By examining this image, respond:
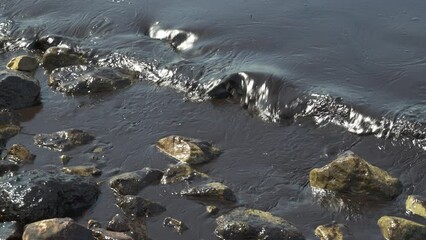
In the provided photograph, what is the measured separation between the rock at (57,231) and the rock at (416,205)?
3681 millimetres

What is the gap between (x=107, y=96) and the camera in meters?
11.6

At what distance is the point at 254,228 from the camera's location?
786 centimetres

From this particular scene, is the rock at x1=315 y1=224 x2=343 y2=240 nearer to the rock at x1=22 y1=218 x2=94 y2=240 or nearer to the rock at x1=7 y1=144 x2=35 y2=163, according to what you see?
the rock at x1=22 y1=218 x2=94 y2=240

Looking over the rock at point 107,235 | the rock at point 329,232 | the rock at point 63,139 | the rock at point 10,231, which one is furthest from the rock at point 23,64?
the rock at point 329,232

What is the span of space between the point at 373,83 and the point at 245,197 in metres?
3.27

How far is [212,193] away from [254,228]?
101cm

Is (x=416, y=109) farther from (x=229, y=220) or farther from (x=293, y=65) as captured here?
(x=229, y=220)

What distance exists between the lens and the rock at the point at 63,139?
10086 millimetres

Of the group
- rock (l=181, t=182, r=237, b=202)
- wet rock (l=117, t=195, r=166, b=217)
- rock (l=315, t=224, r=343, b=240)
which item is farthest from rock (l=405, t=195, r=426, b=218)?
wet rock (l=117, t=195, r=166, b=217)

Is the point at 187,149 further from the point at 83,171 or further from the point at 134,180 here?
the point at 83,171

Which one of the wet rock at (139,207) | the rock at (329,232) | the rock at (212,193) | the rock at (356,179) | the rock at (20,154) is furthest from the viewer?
the rock at (20,154)

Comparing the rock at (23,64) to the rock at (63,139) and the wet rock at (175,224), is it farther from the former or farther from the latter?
the wet rock at (175,224)

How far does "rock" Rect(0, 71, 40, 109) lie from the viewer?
1117cm

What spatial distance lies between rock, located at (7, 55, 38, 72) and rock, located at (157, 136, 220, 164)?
12.6ft
